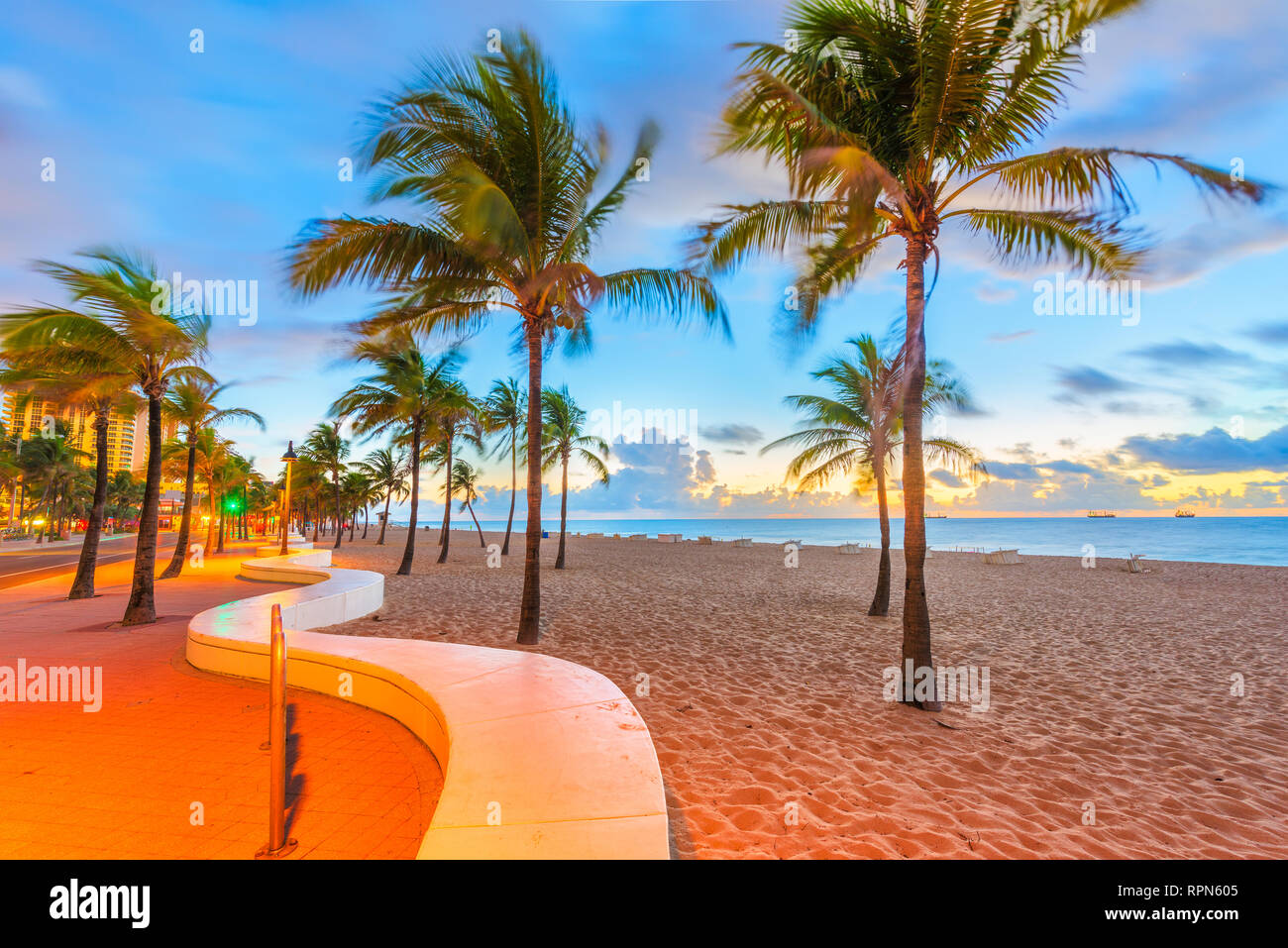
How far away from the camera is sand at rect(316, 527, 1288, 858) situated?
12.2 ft

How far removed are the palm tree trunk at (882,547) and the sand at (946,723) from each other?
1.64 feet

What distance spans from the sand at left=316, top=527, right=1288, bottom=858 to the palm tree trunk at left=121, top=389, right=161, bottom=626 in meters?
3.93

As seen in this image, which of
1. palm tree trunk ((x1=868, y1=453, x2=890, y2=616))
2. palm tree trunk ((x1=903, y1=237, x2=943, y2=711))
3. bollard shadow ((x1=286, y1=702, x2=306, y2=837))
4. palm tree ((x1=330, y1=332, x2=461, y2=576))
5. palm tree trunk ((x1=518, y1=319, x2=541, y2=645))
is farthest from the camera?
palm tree ((x1=330, y1=332, x2=461, y2=576))

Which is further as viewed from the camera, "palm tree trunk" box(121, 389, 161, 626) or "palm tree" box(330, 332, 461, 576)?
"palm tree" box(330, 332, 461, 576)

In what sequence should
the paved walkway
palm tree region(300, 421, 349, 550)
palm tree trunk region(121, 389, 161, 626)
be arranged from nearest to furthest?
1. the paved walkway
2. palm tree trunk region(121, 389, 161, 626)
3. palm tree region(300, 421, 349, 550)

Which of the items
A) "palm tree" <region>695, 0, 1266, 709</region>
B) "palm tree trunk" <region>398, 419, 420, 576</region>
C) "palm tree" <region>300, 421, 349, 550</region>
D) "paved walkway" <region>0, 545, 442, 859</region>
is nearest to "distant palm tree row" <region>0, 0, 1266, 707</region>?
"palm tree" <region>695, 0, 1266, 709</region>

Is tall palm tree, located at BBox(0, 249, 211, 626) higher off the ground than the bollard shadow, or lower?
higher

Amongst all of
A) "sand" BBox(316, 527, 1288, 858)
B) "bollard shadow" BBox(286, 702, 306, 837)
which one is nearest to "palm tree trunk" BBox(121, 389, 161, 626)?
"sand" BBox(316, 527, 1288, 858)

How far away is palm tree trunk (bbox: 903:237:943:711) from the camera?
7.07m

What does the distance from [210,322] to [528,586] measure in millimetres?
8894

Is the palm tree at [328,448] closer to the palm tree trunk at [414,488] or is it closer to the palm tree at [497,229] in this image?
the palm tree trunk at [414,488]

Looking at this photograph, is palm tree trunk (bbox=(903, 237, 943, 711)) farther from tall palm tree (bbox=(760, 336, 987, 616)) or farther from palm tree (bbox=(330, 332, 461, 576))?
palm tree (bbox=(330, 332, 461, 576))
